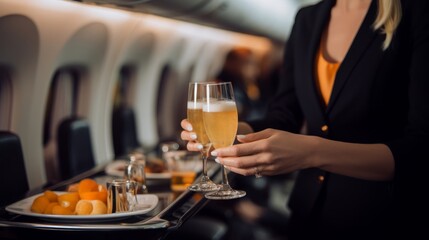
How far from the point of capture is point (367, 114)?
7.03ft

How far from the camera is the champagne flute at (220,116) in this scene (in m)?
1.91

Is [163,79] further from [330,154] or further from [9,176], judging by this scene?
[330,154]

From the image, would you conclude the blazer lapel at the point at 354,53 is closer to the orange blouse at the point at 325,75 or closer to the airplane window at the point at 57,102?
the orange blouse at the point at 325,75

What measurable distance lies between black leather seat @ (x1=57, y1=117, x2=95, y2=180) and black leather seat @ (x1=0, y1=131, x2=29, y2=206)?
37.6 inches


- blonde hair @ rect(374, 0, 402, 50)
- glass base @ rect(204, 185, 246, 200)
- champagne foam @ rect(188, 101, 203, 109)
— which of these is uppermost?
blonde hair @ rect(374, 0, 402, 50)

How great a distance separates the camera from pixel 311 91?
7.49 feet

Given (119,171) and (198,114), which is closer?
(198,114)

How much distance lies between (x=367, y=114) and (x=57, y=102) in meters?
3.02

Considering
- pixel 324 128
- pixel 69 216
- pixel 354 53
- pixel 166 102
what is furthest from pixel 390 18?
pixel 166 102

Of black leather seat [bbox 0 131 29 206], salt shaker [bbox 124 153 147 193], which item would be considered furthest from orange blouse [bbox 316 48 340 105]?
black leather seat [bbox 0 131 29 206]

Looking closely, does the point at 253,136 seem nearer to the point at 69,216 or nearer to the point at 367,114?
the point at 367,114

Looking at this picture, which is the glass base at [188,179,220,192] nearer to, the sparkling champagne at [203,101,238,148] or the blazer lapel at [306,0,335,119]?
the sparkling champagne at [203,101,238,148]

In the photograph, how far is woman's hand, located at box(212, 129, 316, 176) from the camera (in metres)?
1.73

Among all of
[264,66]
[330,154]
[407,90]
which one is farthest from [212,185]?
[264,66]
